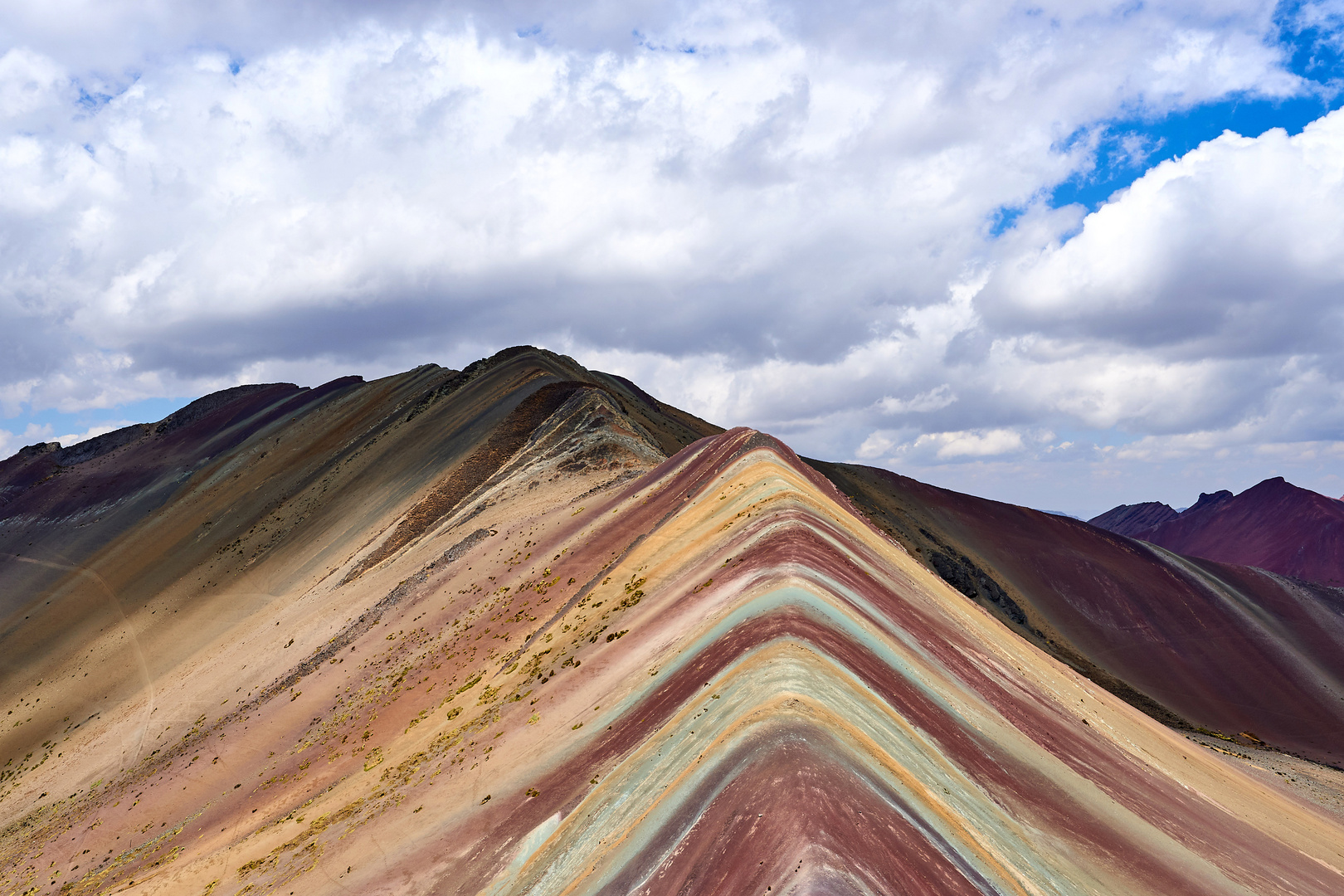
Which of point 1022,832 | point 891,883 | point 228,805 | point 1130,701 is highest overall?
point 891,883

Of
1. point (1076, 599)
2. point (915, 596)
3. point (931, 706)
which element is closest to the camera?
point (931, 706)

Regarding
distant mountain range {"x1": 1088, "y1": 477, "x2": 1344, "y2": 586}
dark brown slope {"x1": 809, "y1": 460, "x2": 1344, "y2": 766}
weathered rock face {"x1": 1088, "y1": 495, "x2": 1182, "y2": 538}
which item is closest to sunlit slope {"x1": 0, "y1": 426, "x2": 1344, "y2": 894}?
dark brown slope {"x1": 809, "y1": 460, "x2": 1344, "y2": 766}

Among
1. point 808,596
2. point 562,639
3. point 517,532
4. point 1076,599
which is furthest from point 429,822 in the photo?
point 1076,599

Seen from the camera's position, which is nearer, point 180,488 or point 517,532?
point 517,532

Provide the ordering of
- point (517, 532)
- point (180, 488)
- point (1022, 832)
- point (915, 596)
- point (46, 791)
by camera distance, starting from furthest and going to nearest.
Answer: point (180, 488) → point (46, 791) → point (517, 532) → point (915, 596) → point (1022, 832)

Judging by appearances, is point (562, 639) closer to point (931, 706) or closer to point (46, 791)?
point (931, 706)

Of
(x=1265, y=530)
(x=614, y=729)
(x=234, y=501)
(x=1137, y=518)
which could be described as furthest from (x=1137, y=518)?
(x=614, y=729)

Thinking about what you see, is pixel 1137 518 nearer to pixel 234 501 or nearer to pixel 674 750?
pixel 234 501
